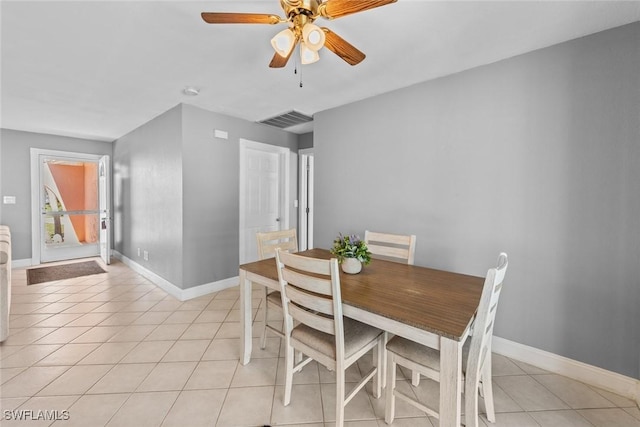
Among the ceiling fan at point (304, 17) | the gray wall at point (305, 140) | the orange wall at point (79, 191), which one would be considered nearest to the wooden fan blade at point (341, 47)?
the ceiling fan at point (304, 17)

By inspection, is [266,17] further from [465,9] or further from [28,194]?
[28,194]

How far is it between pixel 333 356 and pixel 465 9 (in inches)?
84.1

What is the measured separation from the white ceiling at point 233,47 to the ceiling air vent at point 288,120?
401 mm

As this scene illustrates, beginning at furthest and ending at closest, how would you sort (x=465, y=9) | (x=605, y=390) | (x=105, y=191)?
(x=105, y=191), (x=605, y=390), (x=465, y=9)

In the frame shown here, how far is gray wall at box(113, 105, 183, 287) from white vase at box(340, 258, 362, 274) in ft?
7.48

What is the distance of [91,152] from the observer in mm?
5102

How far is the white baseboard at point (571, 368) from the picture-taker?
1713mm

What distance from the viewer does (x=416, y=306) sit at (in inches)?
51.5

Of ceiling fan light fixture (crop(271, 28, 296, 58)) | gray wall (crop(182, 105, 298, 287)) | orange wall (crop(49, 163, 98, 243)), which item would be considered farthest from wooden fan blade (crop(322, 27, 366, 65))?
orange wall (crop(49, 163, 98, 243))

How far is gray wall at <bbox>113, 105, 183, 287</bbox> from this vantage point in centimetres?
324

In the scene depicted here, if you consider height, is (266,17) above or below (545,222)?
above

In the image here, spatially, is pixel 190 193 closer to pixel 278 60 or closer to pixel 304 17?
pixel 278 60

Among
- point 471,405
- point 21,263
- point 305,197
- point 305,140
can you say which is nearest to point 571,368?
point 471,405

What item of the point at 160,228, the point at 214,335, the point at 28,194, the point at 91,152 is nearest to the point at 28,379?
the point at 214,335
